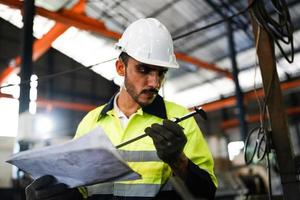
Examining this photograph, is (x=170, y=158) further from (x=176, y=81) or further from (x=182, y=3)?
(x=176, y=81)

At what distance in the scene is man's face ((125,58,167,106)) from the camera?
1558 millimetres

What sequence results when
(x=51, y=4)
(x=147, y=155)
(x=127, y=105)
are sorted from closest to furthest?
(x=147, y=155) → (x=127, y=105) → (x=51, y=4)

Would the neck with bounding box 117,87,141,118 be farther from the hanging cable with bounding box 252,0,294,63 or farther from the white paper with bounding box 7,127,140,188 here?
the hanging cable with bounding box 252,0,294,63

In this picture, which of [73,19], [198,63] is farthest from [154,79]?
[198,63]

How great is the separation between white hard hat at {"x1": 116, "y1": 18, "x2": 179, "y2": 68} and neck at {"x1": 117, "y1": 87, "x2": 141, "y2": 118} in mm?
227

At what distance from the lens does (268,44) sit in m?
2.04

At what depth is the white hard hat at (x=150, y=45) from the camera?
5.25ft

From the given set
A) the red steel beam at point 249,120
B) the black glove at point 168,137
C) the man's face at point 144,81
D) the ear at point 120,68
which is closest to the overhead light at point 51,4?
the ear at point 120,68

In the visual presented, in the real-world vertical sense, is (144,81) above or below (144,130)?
above

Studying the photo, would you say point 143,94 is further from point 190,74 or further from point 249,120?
point 249,120

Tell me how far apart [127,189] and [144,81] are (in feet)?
1.66

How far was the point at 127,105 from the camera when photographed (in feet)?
5.68

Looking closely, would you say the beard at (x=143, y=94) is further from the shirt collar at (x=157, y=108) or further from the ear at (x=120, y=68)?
the ear at (x=120, y=68)

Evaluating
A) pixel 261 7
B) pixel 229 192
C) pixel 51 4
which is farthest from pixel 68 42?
pixel 261 7
